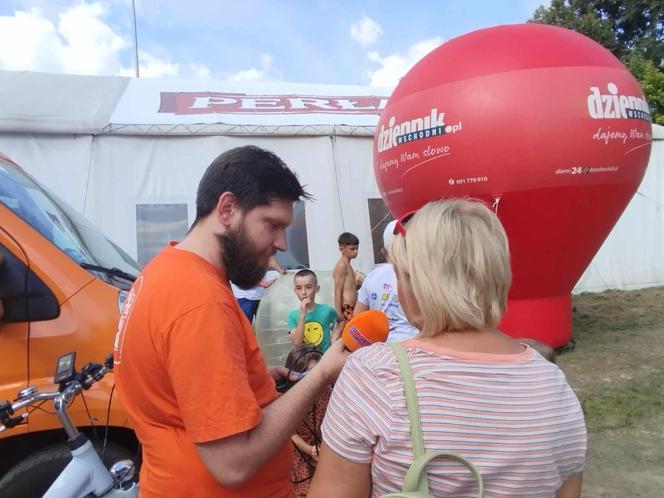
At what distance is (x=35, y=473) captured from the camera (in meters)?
2.59

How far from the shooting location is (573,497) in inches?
53.5

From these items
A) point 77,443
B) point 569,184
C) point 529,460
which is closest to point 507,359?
point 529,460

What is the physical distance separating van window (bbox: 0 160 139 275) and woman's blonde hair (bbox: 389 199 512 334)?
2.10 metres

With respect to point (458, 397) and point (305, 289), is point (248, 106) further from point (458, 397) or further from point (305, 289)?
point (458, 397)

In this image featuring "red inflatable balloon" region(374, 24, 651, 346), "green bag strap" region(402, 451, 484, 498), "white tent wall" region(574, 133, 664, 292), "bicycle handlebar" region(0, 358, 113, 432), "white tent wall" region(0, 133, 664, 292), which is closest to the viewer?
"green bag strap" region(402, 451, 484, 498)

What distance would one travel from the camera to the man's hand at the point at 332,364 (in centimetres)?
147

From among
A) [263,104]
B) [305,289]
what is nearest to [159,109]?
[263,104]

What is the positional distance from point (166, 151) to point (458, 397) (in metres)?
7.89

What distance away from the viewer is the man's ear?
1.56m

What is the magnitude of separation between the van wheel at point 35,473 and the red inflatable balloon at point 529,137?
4092mm

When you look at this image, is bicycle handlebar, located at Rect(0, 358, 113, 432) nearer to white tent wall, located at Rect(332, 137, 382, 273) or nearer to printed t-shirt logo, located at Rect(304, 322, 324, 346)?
printed t-shirt logo, located at Rect(304, 322, 324, 346)

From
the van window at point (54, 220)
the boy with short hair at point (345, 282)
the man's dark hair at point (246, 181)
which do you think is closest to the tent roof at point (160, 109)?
the boy with short hair at point (345, 282)

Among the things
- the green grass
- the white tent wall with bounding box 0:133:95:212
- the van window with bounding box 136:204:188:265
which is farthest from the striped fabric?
the white tent wall with bounding box 0:133:95:212

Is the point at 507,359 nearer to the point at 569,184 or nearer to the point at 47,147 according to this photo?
the point at 569,184
